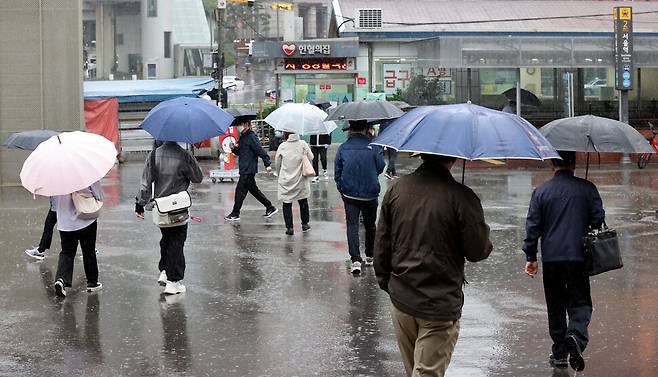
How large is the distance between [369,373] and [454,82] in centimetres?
2639

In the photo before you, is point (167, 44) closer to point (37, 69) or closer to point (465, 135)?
point (37, 69)

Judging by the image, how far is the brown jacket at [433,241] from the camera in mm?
5590

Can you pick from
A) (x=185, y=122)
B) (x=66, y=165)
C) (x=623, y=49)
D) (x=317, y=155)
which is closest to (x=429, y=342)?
(x=66, y=165)

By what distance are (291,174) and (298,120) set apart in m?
1.01

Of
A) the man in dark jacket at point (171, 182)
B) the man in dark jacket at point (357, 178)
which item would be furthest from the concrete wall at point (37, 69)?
the man in dark jacket at point (171, 182)

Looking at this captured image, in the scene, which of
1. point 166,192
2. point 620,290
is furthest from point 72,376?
point 620,290

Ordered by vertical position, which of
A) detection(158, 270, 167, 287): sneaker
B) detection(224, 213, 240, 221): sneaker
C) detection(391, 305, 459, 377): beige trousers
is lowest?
detection(158, 270, 167, 287): sneaker

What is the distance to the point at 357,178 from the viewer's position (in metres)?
11.4

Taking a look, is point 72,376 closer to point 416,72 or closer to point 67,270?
point 67,270

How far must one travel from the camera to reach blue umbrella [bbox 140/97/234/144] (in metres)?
10.3

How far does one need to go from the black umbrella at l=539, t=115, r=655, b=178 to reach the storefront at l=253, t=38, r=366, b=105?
28486 mm

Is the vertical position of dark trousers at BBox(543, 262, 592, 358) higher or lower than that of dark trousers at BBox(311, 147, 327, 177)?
lower

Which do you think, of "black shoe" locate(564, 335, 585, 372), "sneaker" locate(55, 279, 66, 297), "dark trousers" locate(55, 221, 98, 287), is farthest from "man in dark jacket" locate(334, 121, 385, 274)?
"black shoe" locate(564, 335, 585, 372)

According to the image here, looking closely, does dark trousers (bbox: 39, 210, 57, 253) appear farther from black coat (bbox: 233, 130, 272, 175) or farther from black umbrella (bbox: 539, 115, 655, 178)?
black umbrella (bbox: 539, 115, 655, 178)
